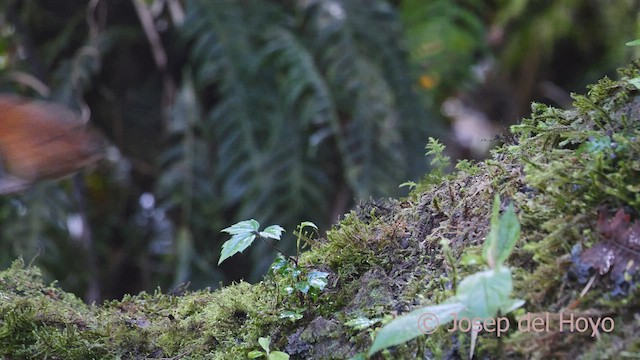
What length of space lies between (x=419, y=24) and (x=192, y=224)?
1403 millimetres

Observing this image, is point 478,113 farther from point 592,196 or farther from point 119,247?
point 592,196

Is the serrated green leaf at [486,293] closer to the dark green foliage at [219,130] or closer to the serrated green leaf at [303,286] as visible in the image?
the serrated green leaf at [303,286]

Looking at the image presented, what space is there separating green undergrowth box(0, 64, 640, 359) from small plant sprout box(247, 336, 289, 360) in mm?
20

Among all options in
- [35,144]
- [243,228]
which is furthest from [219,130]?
[243,228]

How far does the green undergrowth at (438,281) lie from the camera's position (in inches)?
28.9

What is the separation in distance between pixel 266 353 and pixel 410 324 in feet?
0.81

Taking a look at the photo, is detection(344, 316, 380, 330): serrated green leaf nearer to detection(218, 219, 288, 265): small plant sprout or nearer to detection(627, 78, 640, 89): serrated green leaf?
detection(218, 219, 288, 265): small plant sprout

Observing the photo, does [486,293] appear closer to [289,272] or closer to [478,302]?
[478,302]

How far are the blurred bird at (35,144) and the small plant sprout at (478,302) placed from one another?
3.74ft

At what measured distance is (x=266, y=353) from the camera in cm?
87

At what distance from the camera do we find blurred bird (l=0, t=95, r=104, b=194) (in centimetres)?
150

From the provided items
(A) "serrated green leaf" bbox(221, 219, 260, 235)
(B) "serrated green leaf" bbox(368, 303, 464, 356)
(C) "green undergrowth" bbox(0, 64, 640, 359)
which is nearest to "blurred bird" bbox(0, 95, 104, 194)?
(C) "green undergrowth" bbox(0, 64, 640, 359)

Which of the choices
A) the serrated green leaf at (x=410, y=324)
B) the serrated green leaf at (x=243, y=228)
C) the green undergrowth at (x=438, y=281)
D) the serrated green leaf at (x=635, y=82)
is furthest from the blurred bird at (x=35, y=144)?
the serrated green leaf at (x=635, y=82)

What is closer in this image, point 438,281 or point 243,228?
point 438,281
